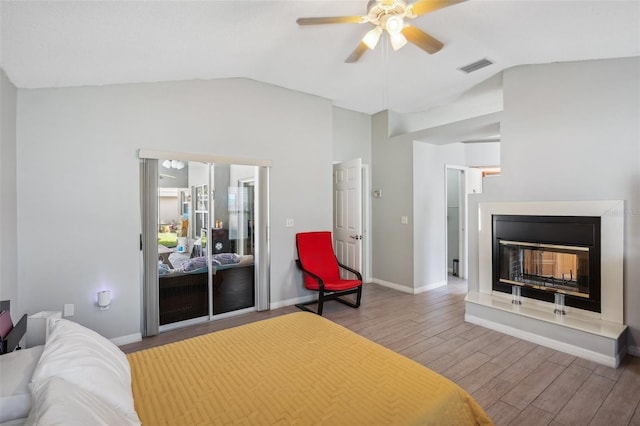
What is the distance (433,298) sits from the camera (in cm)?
459

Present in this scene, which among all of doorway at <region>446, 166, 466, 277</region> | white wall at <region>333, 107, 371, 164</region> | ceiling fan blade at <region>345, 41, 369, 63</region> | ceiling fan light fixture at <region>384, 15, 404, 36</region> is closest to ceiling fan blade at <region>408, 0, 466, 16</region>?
ceiling fan light fixture at <region>384, 15, 404, 36</region>

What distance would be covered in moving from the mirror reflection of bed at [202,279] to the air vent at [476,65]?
3.47 metres

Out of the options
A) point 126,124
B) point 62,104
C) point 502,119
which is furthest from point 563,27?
point 62,104

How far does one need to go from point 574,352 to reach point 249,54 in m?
4.17

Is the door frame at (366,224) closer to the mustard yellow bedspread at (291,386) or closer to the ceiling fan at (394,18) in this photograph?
the ceiling fan at (394,18)

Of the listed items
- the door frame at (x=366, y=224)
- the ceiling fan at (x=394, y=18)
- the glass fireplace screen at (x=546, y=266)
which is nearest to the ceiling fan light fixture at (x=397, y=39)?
the ceiling fan at (x=394, y=18)

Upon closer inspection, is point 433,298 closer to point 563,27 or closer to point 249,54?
point 563,27

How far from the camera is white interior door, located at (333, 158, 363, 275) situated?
461cm

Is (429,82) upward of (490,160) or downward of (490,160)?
upward

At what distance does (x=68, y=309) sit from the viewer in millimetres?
2871

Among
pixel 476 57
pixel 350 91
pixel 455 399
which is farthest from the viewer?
pixel 350 91

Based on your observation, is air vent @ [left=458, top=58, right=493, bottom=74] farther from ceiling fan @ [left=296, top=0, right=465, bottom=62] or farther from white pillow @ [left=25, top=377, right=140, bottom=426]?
white pillow @ [left=25, top=377, right=140, bottom=426]

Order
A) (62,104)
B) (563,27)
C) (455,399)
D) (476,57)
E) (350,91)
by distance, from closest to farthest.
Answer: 1. (455,399)
2. (563,27)
3. (62,104)
4. (476,57)
5. (350,91)

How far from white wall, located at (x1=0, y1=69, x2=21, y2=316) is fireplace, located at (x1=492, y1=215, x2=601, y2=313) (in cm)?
478
